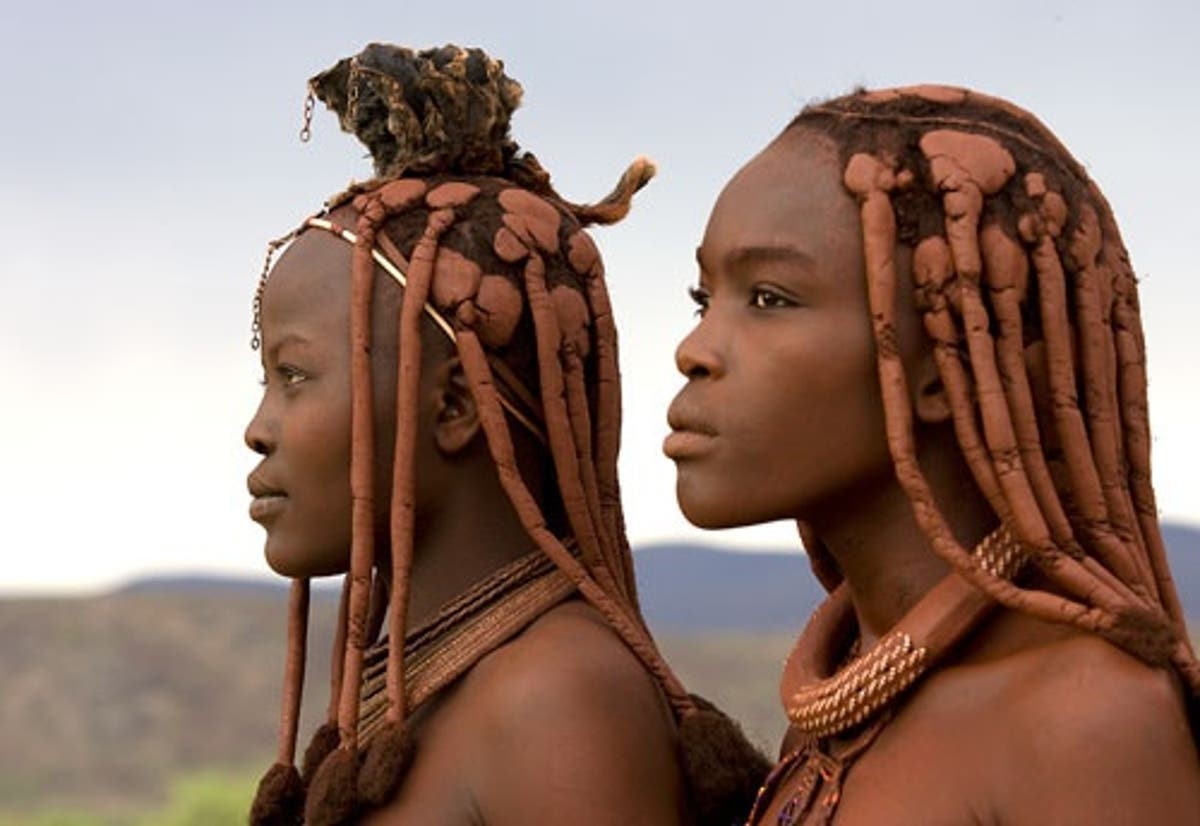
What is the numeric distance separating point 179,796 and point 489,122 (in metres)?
13.7

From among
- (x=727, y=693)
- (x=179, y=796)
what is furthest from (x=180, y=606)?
(x=179, y=796)

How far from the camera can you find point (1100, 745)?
4086 millimetres

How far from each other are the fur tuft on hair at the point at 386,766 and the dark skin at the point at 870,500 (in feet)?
2.93

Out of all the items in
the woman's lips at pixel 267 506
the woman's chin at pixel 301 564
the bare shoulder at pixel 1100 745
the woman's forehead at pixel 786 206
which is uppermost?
the woman's forehead at pixel 786 206

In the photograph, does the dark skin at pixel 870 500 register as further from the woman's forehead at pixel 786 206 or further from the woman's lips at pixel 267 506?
the woman's lips at pixel 267 506

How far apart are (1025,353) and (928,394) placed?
0.52 ft

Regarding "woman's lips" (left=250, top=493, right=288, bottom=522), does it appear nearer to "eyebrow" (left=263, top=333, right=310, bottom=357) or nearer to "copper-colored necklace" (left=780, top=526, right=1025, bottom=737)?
"eyebrow" (left=263, top=333, right=310, bottom=357)

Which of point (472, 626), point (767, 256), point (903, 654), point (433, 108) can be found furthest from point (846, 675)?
point (433, 108)

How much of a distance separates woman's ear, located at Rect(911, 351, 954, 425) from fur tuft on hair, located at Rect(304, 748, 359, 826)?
1378mm

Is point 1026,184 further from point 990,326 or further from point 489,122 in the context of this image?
point 489,122

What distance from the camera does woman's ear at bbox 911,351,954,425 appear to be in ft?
14.4

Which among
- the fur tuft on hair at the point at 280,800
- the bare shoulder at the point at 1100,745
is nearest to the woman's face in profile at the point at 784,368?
Answer: the bare shoulder at the point at 1100,745

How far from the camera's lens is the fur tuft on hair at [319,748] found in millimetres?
5523

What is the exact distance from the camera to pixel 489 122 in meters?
5.62
